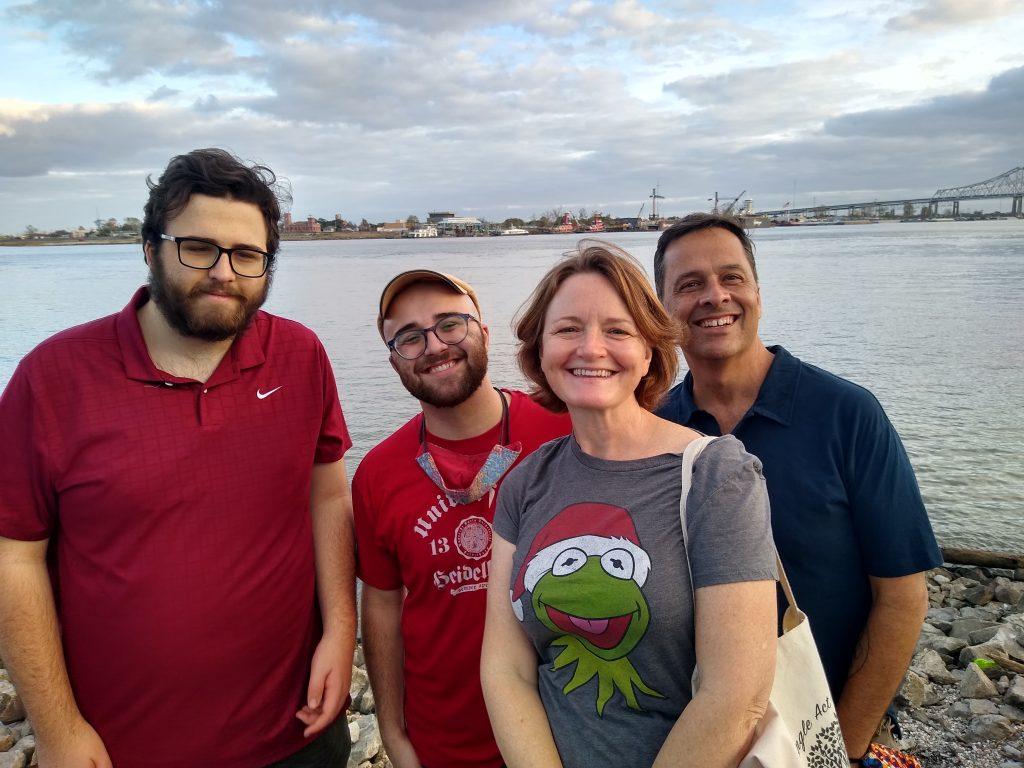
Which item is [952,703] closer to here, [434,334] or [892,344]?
[434,334]

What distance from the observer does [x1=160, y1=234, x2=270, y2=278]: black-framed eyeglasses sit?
2.91m

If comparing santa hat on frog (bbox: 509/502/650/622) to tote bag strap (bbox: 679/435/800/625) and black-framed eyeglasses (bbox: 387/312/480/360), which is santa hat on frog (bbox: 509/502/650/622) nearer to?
tote bag strap (bbox: 679/435/800/625)

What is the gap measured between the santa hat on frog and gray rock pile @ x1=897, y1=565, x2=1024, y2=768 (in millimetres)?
3805

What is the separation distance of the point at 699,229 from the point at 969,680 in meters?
4.37

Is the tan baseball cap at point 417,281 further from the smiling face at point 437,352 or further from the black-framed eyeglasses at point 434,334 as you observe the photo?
the black-framed eyeglasses at point 434,334

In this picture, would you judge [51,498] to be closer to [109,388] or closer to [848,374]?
[109,388]

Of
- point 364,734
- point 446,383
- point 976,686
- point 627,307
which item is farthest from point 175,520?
point 976,686

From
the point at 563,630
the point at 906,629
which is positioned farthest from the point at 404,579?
the point at 906,629

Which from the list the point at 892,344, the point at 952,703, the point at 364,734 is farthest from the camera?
the point at 892,344

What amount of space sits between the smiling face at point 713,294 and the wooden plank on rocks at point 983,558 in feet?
20.4

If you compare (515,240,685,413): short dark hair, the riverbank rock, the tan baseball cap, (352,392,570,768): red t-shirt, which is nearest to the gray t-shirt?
(515,240,685,413): short dark hair

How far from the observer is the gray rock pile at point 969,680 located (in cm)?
450

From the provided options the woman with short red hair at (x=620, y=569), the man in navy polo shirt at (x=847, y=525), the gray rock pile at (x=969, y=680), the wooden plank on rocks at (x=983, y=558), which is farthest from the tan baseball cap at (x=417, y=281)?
the wooden plank on rocks at (x=983, y=558)

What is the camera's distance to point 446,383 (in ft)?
9.73
